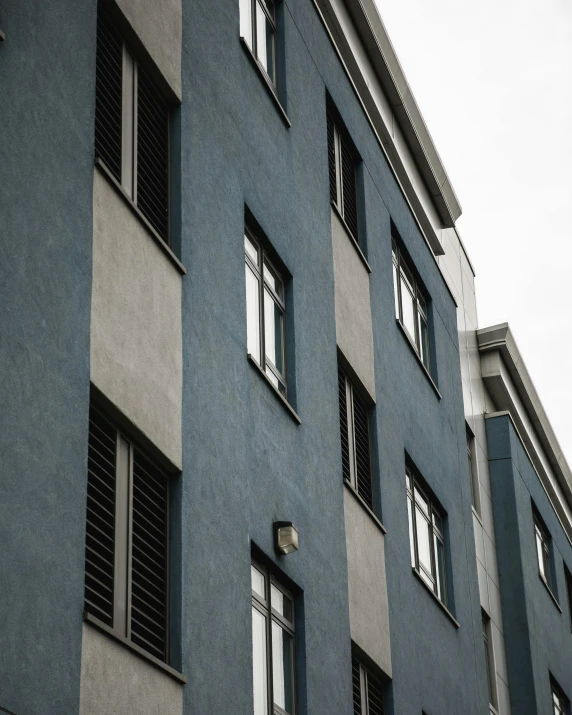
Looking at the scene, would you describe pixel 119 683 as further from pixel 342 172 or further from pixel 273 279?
pixel 342 172

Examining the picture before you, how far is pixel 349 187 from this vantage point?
22719 mm

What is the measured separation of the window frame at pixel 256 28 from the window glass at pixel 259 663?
767 cm

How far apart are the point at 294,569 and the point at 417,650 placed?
5.61m

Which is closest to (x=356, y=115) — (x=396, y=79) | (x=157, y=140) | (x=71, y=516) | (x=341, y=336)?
(x=396, y=79)

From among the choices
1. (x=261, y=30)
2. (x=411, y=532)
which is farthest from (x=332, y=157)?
(x=411, y=532)

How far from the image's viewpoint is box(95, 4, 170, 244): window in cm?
1370

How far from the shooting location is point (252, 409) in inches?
611

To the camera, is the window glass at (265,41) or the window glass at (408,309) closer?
the window glass at (265,41)

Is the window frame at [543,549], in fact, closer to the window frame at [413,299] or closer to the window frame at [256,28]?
the window frame at [413,299]

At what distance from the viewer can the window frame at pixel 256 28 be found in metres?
18.5

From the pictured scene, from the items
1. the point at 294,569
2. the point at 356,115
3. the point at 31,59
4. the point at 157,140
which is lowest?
the point at 294,569

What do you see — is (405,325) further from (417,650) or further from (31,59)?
(31,59)

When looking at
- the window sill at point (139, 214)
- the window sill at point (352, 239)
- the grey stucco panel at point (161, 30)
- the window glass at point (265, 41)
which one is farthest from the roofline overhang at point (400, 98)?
the window sill at point (139, 214)

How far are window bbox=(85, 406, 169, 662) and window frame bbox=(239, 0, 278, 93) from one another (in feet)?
24.3
